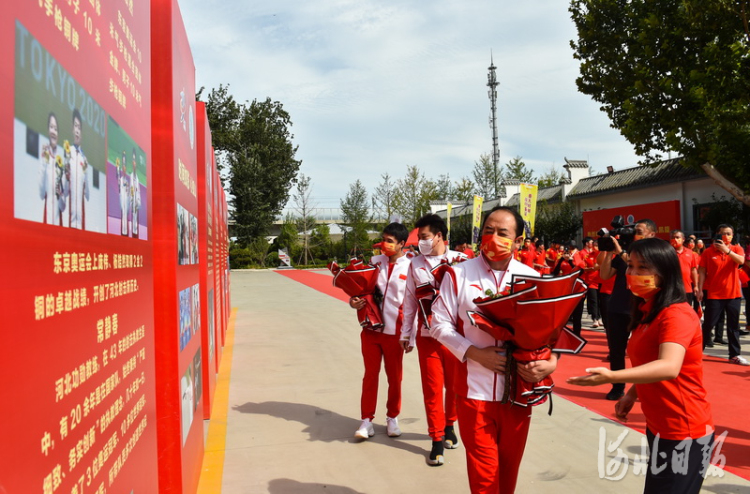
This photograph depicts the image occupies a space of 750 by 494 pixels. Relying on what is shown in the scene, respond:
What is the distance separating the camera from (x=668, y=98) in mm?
17609

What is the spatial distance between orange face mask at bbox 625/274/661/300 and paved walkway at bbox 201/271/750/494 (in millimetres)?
1799

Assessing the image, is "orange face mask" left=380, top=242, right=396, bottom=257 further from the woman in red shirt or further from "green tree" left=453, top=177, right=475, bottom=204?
"green tree" left=453, top=177, right=475, bottom=204

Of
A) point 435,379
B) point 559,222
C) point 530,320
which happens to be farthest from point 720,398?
point 559,222

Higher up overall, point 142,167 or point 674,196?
point 674,196

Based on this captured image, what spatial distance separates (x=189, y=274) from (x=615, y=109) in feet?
61.6

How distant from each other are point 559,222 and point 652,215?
641 centimetres

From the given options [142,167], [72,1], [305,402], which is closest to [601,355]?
[305,402]

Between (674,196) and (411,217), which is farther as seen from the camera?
(411,217)

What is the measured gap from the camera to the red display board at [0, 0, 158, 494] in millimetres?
1204

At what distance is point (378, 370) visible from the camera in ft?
17.0

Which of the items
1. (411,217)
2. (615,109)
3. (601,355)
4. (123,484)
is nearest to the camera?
(123,484)

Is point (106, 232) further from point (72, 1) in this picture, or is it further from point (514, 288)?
point (514, 288)

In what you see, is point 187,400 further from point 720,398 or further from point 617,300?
point 720,398

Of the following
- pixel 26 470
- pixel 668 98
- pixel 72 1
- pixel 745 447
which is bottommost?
pixel 745 447
